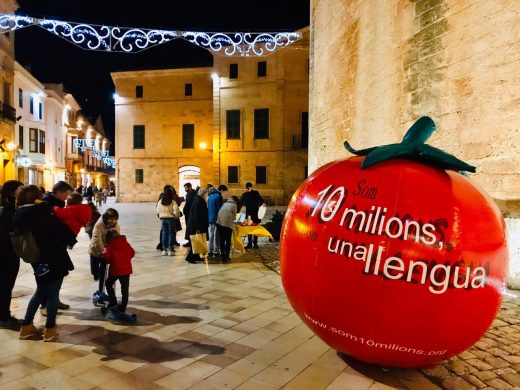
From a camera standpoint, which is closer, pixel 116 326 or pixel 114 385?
pixel 114 385

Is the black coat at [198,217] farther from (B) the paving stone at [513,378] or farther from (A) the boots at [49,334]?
(B) the paving stone at [513,378]

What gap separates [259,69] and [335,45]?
19.8 m

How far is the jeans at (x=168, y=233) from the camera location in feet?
30.9

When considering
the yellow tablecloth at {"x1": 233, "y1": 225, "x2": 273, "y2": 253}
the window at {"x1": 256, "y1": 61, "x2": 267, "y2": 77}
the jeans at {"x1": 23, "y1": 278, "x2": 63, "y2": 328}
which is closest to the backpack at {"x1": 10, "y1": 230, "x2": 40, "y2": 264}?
the jeans at {"x1": 23, "y1": 278, "x2": 63, "y2": 328}

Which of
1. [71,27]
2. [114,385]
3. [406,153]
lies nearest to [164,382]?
[114,385]

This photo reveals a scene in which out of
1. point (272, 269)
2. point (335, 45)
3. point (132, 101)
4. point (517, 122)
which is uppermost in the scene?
point (132, 101)

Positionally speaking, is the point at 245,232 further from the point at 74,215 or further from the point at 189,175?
the point at 189,175

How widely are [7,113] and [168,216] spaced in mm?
23337

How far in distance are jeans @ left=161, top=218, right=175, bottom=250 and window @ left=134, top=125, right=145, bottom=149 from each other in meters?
25.5

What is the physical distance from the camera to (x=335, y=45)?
10008 millimetres

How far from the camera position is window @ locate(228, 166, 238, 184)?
96.4ft

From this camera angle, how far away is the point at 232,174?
96.7 ft

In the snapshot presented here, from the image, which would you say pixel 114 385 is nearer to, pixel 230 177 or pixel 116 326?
pixel 116 326

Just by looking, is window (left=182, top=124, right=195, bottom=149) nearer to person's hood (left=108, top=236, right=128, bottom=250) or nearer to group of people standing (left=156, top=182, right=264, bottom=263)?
group of people standing (left=156, top=182, right=264, bottom=263)
